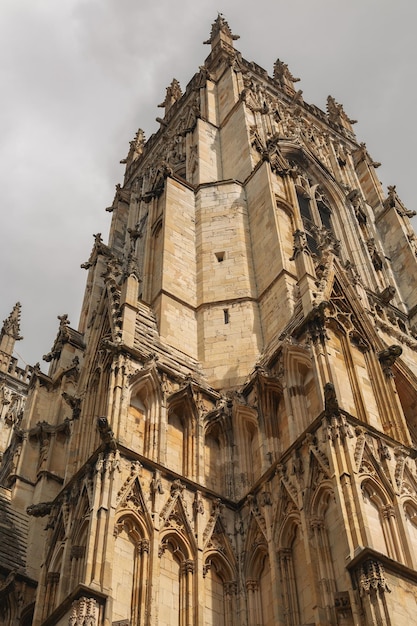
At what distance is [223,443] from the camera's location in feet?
53.7

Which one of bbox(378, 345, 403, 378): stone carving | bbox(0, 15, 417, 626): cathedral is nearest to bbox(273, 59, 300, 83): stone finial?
bbox(0, 15, 417, 626): cathedral

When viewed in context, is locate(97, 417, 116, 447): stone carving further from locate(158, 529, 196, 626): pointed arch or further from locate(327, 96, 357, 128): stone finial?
locate(327, 96, 357, 128): stone finial

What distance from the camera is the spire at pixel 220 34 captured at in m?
38.1

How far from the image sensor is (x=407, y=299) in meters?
28.0

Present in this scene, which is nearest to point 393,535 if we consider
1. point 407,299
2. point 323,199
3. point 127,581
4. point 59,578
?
point 127,581

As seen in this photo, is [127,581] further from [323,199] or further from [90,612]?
[323,199]

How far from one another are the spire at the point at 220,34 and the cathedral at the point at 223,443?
13.3 m

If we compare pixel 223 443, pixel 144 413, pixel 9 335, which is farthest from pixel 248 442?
pixel 9 335

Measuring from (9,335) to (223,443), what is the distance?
35.9m

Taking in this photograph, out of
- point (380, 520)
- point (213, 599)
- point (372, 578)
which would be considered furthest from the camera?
point (213, 599)

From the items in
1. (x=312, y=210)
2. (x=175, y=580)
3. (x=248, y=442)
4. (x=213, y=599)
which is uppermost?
(x=312, y=210)

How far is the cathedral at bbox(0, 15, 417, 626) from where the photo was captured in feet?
41.0

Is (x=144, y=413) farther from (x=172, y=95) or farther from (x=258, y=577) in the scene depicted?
(x=172, y=95)

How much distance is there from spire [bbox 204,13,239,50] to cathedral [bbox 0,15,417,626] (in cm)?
1331
